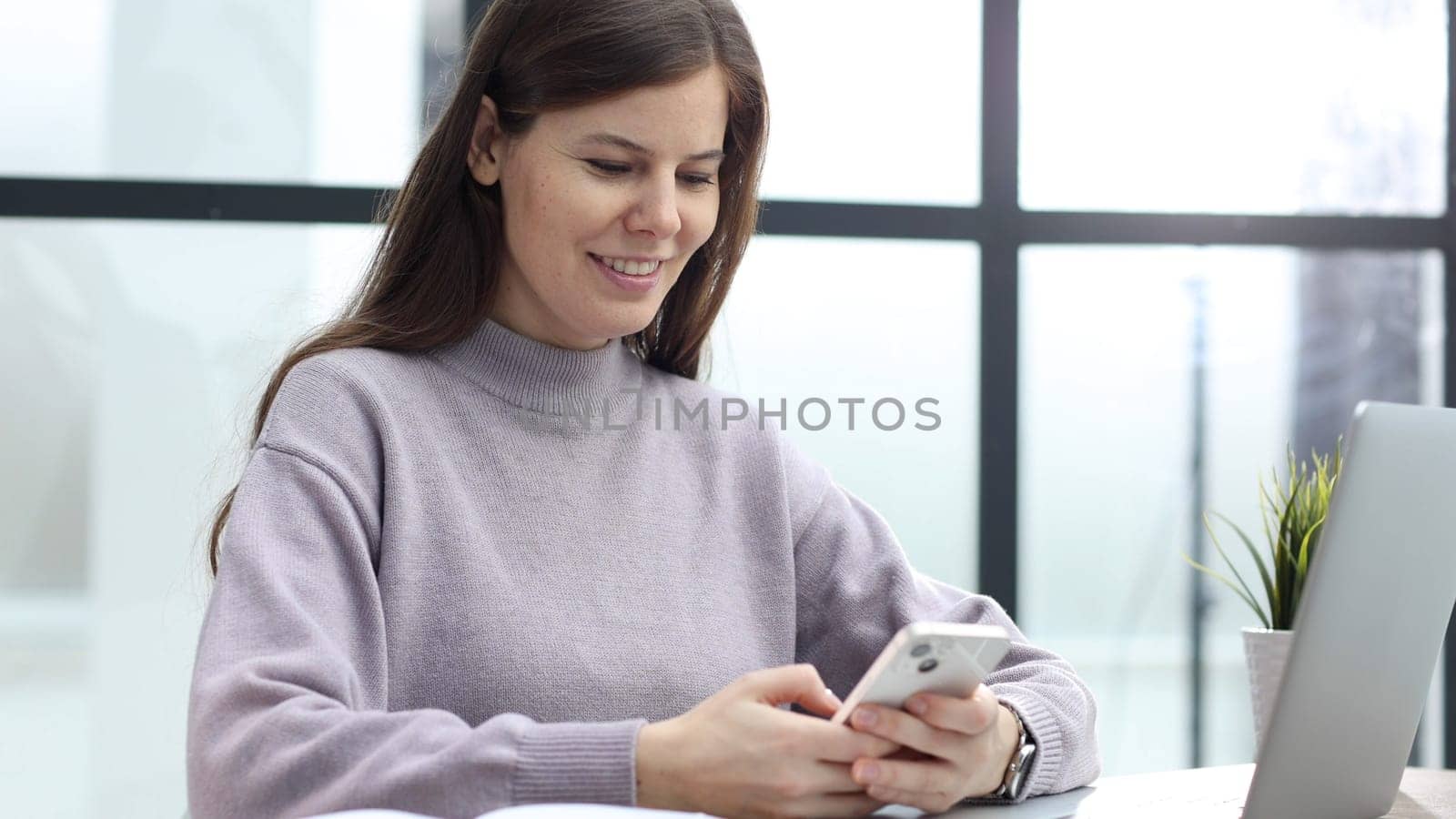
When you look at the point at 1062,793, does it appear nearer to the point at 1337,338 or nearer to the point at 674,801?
the point at 674,801

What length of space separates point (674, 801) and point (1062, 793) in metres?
0.45

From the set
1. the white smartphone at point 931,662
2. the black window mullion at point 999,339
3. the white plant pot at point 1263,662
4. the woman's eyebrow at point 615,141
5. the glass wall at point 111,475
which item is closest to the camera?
the white smartphone at point 931,662

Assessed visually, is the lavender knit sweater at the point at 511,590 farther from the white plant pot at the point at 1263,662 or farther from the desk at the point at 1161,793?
the white plant pot at the point at 1263,662

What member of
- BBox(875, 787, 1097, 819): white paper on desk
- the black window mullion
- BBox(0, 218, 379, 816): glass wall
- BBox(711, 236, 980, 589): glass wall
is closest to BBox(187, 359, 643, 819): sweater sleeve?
BBox(875, 787, 1097, 819): white paper on desk

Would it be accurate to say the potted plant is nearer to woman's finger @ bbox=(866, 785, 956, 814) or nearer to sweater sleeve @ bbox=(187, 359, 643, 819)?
woman's finger @ bbox=(866, 785, 956, 814)

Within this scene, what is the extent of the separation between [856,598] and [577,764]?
601 millimetres

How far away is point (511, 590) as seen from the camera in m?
1.33

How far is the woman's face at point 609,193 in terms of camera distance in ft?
4.51

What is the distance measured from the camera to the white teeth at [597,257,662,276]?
1435 mm

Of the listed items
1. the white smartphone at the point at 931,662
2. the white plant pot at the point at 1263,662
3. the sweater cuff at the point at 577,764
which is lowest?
the white plant pot at the point at 1263,662

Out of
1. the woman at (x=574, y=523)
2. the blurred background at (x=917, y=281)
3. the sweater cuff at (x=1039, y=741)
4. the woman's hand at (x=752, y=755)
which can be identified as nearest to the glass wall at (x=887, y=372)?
the blurred background at (x=917, y=281)

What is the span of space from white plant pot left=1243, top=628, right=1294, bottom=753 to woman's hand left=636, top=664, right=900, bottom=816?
1008 millimetres

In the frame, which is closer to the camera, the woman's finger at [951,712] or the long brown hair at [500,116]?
the woman's finger at [951,712]

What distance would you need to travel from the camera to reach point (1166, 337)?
2.96m
